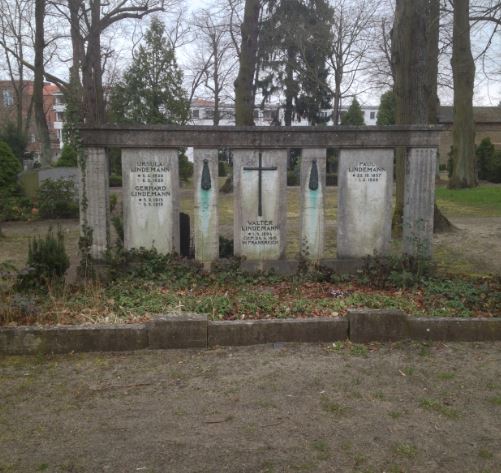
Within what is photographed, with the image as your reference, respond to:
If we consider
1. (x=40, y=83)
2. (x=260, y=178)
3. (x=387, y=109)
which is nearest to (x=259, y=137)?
(x=260, y=178)

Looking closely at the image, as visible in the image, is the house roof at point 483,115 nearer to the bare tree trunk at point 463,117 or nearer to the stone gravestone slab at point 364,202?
the bare tree trunk at point 463,117

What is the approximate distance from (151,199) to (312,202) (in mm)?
2189

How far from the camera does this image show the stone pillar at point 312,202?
24.3 ft

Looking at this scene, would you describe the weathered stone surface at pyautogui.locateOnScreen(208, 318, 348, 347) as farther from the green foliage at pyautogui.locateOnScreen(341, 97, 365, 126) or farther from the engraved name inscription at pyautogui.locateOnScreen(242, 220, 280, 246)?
the green foliage at pyautogui.locateOnScreen(341, 97, 365, 126)

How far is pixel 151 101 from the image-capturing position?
2422 centimetres

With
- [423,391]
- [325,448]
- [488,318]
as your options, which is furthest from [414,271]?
[325,448]

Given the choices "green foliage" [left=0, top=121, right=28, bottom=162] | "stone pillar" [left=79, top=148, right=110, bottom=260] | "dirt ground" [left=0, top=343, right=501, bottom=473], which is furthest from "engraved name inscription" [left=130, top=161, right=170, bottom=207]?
"green foliage" [left=0, top=121, right=28, bottom=162]

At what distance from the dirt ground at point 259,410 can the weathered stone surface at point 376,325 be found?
137 millimetres

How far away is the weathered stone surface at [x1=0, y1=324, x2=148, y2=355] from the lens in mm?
4840

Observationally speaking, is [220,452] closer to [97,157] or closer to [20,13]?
[97,157]

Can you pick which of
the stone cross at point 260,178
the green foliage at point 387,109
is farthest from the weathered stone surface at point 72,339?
the green foliage at point 387,109

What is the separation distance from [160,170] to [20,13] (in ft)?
74.8

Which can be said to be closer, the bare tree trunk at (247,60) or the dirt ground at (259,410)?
the dirt ground at (259,410)

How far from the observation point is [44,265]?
20.2 ft
